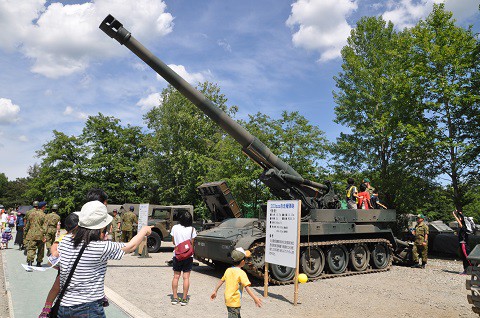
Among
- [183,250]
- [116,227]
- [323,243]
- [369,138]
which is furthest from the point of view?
[369,138]

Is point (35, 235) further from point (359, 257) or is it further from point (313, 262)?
point (359, 257)

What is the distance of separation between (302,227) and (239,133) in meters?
2.80

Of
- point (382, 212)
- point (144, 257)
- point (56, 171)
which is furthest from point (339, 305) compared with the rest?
point (56, 171)

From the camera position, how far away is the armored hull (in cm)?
924

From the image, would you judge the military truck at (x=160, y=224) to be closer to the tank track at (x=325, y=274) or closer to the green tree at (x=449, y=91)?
the tank track at (x=325, y=274)

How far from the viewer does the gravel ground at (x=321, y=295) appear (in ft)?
21.9

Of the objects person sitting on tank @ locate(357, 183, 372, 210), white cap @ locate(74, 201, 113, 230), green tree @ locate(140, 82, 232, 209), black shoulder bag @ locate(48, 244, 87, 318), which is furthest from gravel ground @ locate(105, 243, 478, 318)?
green tree @ locate(140, 82, 232, 209)

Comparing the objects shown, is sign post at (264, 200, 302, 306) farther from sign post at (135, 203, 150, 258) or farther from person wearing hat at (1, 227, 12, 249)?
person wearing hat at (1, 227, 12, 249)

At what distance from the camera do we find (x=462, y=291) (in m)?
9.05

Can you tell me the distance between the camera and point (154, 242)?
49.1 ft

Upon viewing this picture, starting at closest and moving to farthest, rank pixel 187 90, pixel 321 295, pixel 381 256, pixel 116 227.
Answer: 1. pixel 321 295
2. pixel 187 90
3. pixel 381 256
4. pixel 116 227

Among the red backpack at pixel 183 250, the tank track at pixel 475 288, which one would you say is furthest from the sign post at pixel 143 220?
the tank track at pixel 475 288

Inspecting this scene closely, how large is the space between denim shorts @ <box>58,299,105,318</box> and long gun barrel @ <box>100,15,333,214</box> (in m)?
6.72

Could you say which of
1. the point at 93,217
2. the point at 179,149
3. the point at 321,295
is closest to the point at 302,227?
the point at 321,295
